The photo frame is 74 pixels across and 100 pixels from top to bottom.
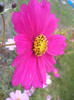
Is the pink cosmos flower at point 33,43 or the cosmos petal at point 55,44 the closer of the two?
the pink cosmos flower at point 33,43

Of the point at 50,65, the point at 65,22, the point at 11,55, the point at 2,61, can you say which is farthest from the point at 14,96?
the point at 65,22

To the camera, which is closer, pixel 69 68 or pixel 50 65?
pixel 50 65

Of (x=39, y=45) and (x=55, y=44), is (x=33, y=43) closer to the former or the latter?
(x=39, y=45)

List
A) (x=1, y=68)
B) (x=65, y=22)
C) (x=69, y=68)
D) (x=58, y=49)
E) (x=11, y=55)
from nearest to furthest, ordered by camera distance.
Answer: (x=58, y=49) → (x=1, y=68) → (x=11, y=55) → (x=69, y=68) → (x=65, y=22)

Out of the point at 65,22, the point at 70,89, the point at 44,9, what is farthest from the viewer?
the point at 65,22

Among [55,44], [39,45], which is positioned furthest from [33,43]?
[55,44]

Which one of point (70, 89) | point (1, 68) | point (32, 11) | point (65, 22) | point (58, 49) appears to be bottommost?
point (70, 89)

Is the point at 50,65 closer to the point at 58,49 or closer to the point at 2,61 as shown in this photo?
the point at 58,49

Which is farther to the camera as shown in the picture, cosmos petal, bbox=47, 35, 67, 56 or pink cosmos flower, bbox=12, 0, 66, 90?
cosmos petal, bbox=47, 35, 67, 56
